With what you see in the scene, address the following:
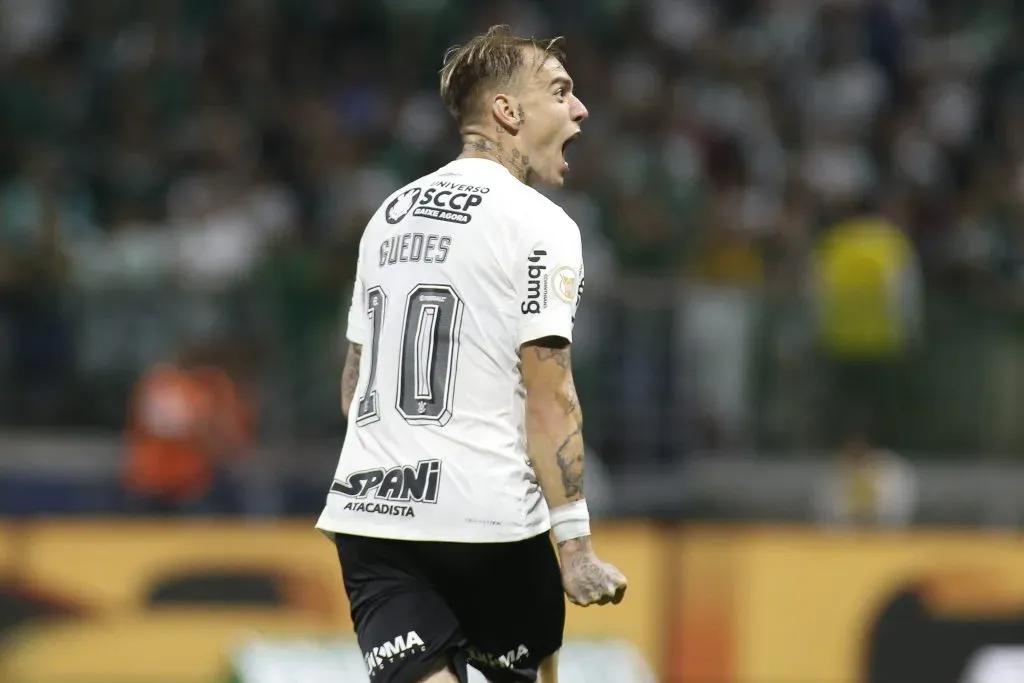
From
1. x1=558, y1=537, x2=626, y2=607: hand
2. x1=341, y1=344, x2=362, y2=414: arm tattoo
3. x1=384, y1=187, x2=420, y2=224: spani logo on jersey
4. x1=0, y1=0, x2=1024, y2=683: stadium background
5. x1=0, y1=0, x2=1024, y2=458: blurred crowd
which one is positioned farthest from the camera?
x1=0, y1=0, x2=1024, y2=458: blurred crowd

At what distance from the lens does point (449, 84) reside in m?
4.95

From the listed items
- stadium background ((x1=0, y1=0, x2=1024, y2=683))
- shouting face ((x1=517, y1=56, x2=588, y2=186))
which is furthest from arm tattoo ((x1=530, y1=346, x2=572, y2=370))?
stadium background ((x1=0, y1=0, x2=1024, y2=683))

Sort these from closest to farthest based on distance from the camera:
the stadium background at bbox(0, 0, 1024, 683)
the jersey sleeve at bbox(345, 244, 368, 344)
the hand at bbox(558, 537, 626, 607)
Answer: the hand at bbox(558, 537, 626, 607)
the jersey sleeve at bbox(345, 244, 368, 344)
the stadium background at bbox(0, 0, 1024, 683)

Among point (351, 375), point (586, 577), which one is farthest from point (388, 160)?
point (586, 577)

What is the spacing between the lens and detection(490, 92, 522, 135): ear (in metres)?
4.88

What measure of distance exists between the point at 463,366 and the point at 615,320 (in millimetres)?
6864

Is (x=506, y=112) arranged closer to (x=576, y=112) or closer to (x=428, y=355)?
(x=576, y=112)

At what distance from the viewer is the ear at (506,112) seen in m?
4.88

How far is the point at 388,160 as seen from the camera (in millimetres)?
12930

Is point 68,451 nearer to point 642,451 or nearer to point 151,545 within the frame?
point 151,545

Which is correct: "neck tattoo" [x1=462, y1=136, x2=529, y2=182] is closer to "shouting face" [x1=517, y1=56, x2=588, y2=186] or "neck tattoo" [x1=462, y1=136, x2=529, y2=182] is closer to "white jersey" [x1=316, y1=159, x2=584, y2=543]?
"shouting face" [x1=517, y1=56, x2=588, y2=186]

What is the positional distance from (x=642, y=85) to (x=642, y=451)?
3.67 m

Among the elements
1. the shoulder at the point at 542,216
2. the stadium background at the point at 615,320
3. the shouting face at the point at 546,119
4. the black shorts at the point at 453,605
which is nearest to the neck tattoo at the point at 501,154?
the shouting face at the point at 546,119

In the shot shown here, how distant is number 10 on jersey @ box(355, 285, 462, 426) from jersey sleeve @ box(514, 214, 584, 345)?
0.18m
